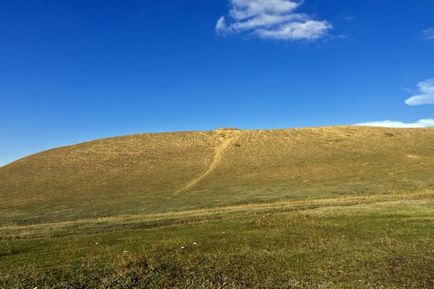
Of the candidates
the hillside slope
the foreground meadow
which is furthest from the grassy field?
the hillside slope

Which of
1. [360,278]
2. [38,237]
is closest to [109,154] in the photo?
[38,237]

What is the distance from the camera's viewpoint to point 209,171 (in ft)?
268

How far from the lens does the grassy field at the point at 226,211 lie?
1504 cm

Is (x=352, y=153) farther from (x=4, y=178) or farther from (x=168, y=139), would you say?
(x=4, y=178)

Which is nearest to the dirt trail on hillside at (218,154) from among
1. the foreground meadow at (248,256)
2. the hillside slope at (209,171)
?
the hillside slope at (209,171)

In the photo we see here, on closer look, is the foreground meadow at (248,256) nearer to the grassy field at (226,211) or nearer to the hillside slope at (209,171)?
the grassy field at (226,211)

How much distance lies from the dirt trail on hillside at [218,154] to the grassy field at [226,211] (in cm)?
41

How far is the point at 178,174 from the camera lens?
265ft

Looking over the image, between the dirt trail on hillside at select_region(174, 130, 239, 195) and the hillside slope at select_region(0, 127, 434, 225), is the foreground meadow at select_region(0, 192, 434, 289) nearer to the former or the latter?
the hillside slope at select_region(0, 127, 434, 225)

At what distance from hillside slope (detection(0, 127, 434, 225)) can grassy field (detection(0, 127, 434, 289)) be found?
1.15 ft

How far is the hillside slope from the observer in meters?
53.7

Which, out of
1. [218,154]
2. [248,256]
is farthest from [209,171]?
[248,256]

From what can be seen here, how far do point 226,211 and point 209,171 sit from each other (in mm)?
43727

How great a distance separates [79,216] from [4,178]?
47.3 meters
